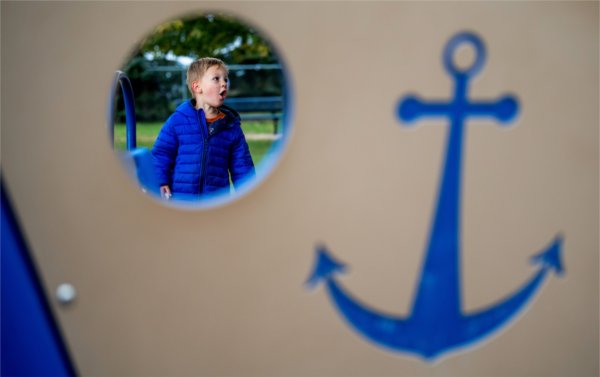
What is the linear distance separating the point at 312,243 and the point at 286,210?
0.09 m

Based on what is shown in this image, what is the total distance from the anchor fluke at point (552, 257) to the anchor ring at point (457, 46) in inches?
A: 16.6

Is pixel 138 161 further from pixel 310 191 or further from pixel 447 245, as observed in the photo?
pixel 447 245

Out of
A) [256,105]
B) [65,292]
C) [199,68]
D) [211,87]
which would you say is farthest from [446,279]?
[256,105]

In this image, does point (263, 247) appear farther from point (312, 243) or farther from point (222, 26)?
point (222, 26)

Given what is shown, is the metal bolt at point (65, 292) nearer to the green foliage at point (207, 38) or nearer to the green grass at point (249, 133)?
the green grass at point (249, 133)

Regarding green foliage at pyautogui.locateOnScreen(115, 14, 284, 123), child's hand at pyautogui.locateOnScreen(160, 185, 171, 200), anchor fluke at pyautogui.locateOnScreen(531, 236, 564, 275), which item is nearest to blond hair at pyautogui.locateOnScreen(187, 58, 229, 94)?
child's hand at pyautogui.locateOnScreen(160, 185, 171, 200)

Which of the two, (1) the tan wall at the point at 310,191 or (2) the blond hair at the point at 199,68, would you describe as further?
(2) the blond hair at the point at 199,68

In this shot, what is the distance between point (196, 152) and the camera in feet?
7.77

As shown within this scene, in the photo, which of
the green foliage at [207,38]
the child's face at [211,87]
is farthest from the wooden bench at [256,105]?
the child's face at [211,87]

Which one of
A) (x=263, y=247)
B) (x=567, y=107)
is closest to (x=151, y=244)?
(x=263, y=247)

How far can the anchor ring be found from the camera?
117 cm

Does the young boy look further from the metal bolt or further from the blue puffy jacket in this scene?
the metal bolt

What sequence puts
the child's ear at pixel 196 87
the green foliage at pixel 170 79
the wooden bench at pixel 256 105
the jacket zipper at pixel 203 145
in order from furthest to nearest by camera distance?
A: the wooden bench at pixel 256 105, the green foliage at pixel 170 79, the child's ear at pixel 196 87, the jacket zipper at pixel 203 145

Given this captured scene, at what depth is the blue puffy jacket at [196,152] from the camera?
→ 7.77ft
